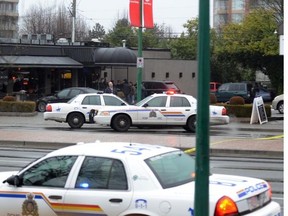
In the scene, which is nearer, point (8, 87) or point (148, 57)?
point (8, 87)

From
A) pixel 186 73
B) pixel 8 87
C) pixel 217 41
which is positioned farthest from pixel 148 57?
pixel 8 87

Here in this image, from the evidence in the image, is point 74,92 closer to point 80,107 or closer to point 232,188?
point 80,107

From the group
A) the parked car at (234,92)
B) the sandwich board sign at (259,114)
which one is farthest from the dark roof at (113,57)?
the sandwich board sign at (259,114)

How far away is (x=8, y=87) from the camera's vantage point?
43969mm

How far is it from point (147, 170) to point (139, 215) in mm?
522

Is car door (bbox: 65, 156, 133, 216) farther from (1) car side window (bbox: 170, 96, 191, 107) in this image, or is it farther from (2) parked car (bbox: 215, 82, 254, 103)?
A: (2) parked car (bbox: 215, 82, 254, 103)

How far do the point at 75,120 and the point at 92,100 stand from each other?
114 centimetres

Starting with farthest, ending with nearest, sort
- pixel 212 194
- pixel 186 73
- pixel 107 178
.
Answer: pixel 186 73 < pixel 107 178 < pixel 212 194

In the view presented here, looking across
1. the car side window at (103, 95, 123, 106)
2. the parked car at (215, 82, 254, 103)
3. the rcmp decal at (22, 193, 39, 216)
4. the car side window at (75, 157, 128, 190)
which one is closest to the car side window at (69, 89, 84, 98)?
the car side window at (103, 95, 123, 106)

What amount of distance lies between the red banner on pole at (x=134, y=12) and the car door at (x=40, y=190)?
20462mm

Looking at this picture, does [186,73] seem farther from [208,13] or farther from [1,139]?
[208,13]

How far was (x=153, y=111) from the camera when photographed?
2397 cm

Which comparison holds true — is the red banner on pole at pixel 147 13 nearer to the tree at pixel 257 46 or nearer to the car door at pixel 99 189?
the car door at pixel 99 189

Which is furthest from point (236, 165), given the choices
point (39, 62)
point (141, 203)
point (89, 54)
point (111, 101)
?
point (89, 54)
